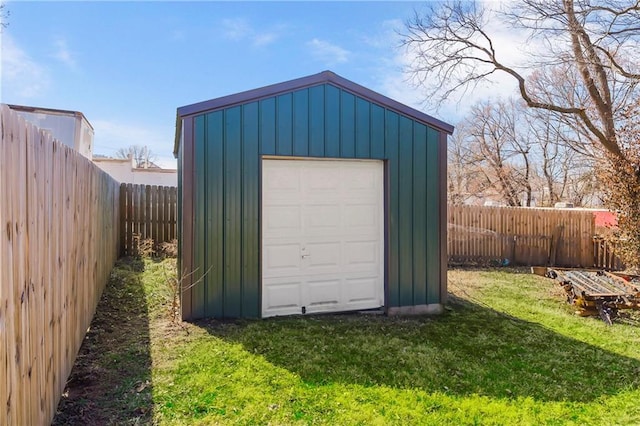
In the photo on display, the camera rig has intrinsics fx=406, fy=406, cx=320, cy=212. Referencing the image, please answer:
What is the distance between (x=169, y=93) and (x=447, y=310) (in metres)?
15.7

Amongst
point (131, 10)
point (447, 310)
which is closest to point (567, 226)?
point (447, 310)

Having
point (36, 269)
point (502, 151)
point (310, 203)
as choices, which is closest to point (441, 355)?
point (310, 203)

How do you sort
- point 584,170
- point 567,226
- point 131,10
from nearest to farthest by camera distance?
point 131,10 → point 567,226 → point 584,170

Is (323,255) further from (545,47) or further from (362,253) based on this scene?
(545,47)

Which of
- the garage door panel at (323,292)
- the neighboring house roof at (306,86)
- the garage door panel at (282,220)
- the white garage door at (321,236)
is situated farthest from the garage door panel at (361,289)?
the neighboring house roof at (306,86)

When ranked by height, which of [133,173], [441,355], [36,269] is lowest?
[441,355]

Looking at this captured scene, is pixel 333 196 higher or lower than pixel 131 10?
lower

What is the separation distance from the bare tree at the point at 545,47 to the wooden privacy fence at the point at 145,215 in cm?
784

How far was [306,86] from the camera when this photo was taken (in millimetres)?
5543

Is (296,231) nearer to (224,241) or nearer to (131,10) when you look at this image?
(224,241)

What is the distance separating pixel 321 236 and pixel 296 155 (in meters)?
1.19

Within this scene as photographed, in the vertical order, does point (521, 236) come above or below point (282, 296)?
above

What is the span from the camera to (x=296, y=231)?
567 centimetres

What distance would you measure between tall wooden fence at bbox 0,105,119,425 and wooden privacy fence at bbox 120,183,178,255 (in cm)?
711
